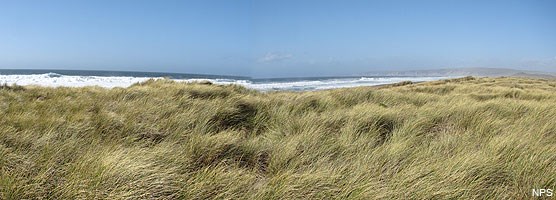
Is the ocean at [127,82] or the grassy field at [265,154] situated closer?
the grassy field at [265,154]

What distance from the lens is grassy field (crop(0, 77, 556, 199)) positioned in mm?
2973

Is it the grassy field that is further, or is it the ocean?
the ocean

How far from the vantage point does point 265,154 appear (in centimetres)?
445

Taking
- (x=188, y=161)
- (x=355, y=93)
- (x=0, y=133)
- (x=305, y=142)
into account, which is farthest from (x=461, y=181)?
(x=355, y=93)

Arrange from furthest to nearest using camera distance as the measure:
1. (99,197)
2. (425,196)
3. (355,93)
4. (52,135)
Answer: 1. (355,93)
2. (52,135)
3. (425,196)
4. (99,197)

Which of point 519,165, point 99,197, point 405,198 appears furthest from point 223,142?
point 519,165

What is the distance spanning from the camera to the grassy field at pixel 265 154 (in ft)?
Result: 9.75

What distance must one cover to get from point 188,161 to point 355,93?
22.2ft

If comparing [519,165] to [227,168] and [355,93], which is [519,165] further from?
[355,93]

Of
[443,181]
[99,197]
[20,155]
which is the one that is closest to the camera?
[99,197]

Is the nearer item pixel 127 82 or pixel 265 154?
pixel 265 154

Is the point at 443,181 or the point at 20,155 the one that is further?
the point at 20,155

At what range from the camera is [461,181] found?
327cm

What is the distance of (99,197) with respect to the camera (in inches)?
107
